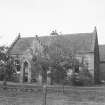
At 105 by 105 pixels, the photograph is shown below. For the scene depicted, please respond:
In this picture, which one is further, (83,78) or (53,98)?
(83,78)

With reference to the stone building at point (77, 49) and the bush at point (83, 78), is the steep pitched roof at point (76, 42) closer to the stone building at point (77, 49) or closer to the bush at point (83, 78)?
the stone building at point (77, 49)

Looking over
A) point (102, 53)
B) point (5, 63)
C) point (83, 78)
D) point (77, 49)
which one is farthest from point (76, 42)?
point (5, 63)

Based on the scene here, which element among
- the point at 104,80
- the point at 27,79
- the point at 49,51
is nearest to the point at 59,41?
the point at 49,51

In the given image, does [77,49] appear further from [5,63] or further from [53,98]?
[53,98]

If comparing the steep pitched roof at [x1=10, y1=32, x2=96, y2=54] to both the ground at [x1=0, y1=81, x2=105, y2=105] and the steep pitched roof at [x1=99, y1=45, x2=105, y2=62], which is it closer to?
the steep pitched roof at [x1=99, y1=45, x2=105, y2=62]

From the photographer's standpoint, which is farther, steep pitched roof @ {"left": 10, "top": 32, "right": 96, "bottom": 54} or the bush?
steep pitched roof @ {"left": 10, "top": 32, "right": 96, "bottom": 54}

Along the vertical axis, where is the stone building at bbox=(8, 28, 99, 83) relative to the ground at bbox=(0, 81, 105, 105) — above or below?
above

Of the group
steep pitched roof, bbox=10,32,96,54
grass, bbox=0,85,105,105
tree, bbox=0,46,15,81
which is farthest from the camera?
steep pitched roof, bbox=10,32,96,54

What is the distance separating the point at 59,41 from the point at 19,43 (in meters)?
27.9

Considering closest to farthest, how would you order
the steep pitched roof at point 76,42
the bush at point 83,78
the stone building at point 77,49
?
the bush at point 83,78, the stone building at point 77,49, the steep pitched roof at point 76,42

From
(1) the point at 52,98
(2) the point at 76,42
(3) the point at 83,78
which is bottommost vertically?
(1) the point at 52,98

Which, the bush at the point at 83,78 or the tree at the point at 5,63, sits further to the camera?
the bush at the point at 83,78

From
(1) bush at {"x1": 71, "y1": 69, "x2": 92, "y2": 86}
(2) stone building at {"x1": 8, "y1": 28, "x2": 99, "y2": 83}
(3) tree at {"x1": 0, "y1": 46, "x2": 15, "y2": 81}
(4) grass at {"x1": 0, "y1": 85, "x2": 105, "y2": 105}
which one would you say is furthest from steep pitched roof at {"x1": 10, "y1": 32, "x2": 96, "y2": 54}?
(4) grass at {"x1": 0, "y1": 85, "x2": 105, "y2": 105}

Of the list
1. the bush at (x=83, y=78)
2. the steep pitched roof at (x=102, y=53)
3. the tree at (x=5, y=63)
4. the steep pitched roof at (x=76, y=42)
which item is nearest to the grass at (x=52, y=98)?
the tree at (x=5, y=63)
